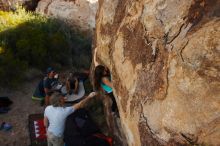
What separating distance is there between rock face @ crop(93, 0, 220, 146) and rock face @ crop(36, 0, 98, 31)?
6.49 meters

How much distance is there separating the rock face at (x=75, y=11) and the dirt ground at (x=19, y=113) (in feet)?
9.70

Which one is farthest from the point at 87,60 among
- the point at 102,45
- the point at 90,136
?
the point at 90,136

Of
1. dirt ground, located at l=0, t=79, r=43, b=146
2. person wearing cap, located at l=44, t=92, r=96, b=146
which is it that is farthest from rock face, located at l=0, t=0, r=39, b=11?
person wearing cap, located at l=44, t=92, r=96, b=146

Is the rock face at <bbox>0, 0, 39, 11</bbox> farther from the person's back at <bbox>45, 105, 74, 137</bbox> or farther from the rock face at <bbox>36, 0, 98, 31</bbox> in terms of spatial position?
the person's back at <bbox>45, 105, 74, 137</bbox>

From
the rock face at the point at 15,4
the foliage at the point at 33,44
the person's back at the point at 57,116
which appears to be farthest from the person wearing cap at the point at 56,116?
the rock face at the point at 15,4

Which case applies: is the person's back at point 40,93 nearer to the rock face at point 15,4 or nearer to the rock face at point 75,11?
the rock face at point 75,11

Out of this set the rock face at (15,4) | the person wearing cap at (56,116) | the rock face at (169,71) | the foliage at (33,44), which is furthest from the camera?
the rock face at (15,4)

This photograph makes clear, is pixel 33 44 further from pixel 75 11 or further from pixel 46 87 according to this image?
pixel 46 87

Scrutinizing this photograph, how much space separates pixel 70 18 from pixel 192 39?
9.54m

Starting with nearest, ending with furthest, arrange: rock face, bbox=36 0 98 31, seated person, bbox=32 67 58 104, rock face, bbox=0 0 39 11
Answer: seated person, bbox=32 67 58 104
rock face, bbox=36 0 98 31
rock face, bbox=0 0 39 11

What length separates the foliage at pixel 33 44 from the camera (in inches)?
472

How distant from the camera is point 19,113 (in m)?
10.4

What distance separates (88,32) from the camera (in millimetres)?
14234

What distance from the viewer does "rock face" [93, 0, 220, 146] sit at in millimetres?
5168
